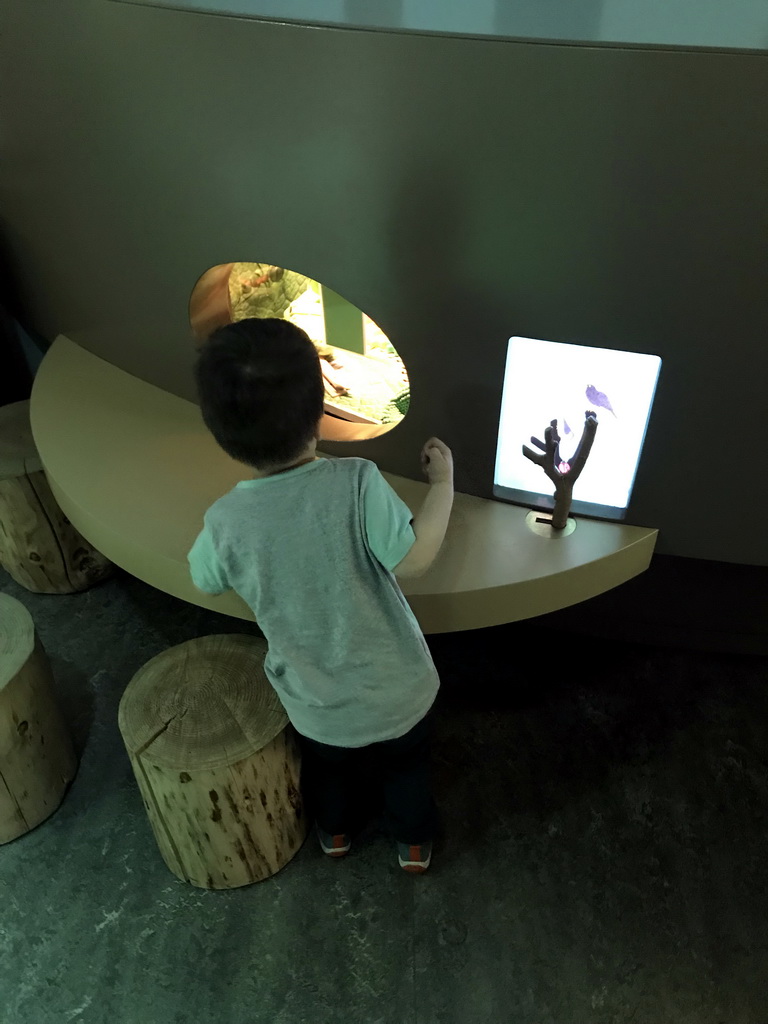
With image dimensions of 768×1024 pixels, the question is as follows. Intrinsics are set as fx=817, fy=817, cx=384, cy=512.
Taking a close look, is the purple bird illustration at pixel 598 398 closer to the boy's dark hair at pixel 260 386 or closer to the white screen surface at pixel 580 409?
the white screen surface at pixel 580 409

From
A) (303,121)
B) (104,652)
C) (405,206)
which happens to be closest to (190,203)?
(303,121)

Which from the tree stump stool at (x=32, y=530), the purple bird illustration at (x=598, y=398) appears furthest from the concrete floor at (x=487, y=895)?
the purple bird illustration at (x=598, y=398)

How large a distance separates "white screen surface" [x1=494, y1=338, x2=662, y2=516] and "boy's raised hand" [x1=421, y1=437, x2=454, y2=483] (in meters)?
0.28

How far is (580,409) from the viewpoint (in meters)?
1.44

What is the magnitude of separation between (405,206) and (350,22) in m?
0.26

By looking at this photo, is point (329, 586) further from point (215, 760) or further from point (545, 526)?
point (545, 526)

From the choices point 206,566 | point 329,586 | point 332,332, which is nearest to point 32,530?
point 332,332

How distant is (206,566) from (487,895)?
2.92ft

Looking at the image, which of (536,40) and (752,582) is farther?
(752,582)

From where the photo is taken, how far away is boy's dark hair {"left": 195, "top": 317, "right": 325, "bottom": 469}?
979 millimetres

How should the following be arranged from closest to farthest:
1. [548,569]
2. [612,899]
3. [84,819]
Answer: [548,569]
[612,899]
[84,819]

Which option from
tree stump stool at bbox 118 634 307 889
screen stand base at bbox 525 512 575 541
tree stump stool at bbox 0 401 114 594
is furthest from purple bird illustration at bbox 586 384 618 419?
tree stump stool at bbox 0 401 114 594

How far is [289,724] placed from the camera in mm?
1441

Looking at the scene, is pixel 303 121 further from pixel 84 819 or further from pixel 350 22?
pixel 84 819
